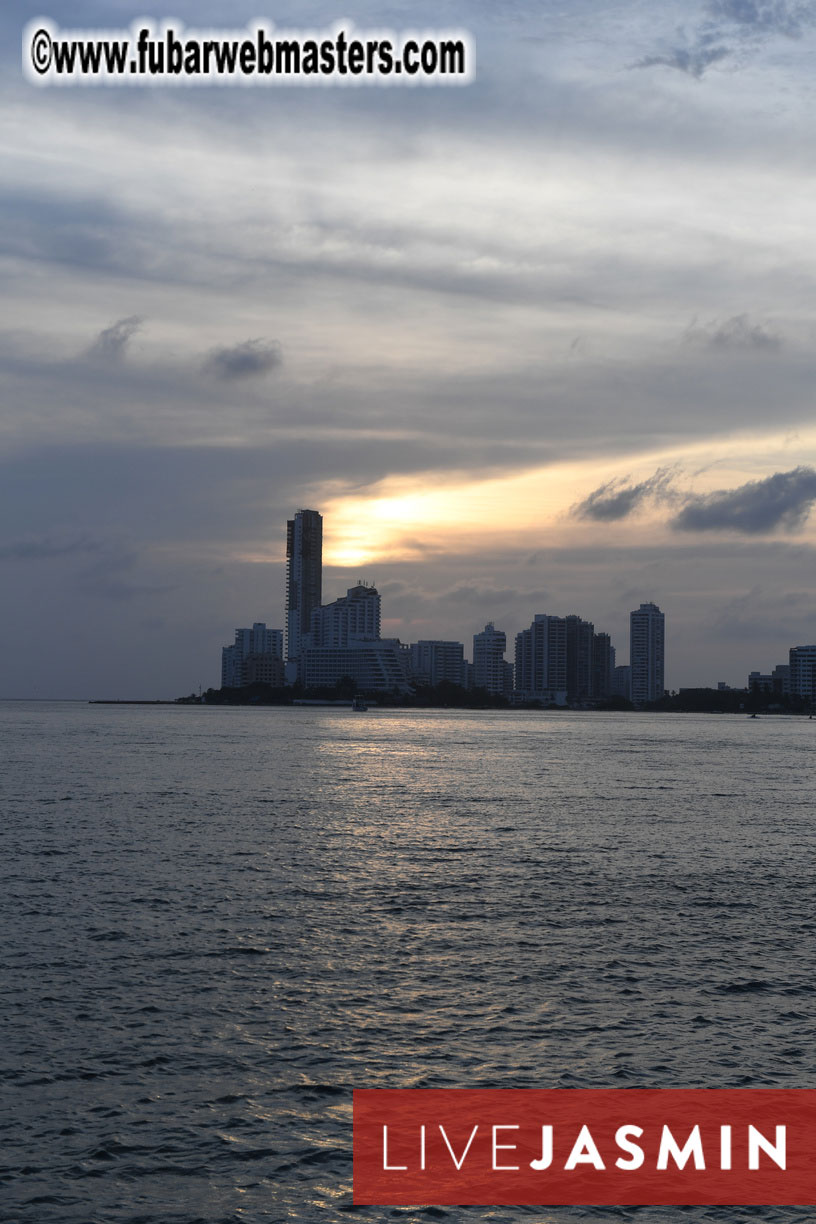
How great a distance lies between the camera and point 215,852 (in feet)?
186

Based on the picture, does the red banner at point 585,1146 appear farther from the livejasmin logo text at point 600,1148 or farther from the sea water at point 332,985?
the sea water at point 332,985

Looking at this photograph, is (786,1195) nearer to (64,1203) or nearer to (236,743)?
(64,1203)

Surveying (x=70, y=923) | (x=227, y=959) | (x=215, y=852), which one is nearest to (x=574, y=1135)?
(x=227, y=959)

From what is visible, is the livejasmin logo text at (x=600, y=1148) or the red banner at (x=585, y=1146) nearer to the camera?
the red banner at (x=585, y=1146)

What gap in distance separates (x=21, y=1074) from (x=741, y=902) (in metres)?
31.1

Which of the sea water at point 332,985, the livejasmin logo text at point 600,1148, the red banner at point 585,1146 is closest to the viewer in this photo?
the red banner at point 585,1146

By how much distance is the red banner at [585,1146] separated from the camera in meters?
20.0

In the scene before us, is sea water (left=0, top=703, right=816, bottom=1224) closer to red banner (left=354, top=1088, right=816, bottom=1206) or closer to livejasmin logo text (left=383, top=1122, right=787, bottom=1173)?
red banner (left=354, top=1088, right=816, bottom=1206)

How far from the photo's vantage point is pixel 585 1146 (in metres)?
21.4

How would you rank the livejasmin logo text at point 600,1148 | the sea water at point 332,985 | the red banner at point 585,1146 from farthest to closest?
the livejasmin logo text at point 600,1148 → the sea water at point 332,985 → the red banner at point 585,1146

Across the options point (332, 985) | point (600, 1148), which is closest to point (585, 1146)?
point (600, 1148)

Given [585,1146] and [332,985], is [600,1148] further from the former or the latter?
[332,985]

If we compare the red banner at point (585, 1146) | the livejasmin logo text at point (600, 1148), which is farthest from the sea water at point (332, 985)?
the livejasmin logo text at point (600, 1148)

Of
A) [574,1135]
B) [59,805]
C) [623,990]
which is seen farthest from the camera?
[59,805]
